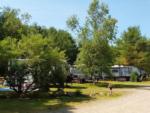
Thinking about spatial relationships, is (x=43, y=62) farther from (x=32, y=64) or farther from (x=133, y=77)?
(x=133, y=77)

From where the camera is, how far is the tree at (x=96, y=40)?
42.4 m

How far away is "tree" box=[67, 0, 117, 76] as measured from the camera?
139ft

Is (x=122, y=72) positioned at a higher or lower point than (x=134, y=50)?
lower

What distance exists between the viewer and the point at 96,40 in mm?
42406

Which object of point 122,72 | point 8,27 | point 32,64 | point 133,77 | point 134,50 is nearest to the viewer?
point 32,64

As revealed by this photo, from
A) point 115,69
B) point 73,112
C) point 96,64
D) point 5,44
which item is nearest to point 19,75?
point 5,44

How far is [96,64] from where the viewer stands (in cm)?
4259

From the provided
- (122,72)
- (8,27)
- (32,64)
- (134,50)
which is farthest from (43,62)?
(134,50)

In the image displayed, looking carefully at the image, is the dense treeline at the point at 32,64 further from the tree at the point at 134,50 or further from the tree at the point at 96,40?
the tree at the point at 134,50

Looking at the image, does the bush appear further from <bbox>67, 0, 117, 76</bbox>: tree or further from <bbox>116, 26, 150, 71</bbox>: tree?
<bbox>67, 0, 117, 76</bbox>: tree

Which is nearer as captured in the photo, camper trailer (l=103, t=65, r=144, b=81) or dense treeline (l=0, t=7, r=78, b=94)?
dense treeline (l=0, t=7, r=78, b=94)

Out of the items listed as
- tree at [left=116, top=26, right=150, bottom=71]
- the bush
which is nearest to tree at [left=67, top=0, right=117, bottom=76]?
the bush

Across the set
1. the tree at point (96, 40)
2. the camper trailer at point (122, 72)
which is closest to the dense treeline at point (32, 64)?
the tree at point (96, 40)

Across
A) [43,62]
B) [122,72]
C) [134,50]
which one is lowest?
[43,62]
